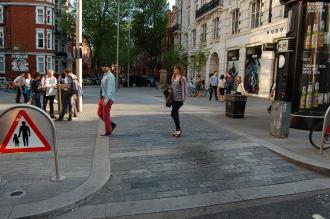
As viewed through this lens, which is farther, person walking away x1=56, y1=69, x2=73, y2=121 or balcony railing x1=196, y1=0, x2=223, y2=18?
balcony railing x1=196, y1=0, x2=223, y2=18

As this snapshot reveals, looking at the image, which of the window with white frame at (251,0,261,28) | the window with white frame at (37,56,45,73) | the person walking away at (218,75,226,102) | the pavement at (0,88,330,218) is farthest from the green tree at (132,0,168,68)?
the pavement at (0,88,330,218)

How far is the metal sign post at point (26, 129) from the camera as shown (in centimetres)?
487

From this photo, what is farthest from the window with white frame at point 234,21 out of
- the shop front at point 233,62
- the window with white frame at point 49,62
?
the window with white frame at point 49,62

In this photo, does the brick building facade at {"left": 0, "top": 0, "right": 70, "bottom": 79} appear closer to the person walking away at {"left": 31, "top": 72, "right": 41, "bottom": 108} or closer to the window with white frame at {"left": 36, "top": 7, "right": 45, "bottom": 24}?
the window with white frame at {"left": 36, "top": 7, "right": 45, "bottom": 24}

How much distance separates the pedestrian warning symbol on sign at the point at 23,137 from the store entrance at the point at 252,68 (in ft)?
65.9

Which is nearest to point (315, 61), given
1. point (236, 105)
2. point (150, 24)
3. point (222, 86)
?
point (236, 105)

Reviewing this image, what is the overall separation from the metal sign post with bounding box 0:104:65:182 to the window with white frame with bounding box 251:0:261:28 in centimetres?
2087

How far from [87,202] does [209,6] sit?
31.6 meters

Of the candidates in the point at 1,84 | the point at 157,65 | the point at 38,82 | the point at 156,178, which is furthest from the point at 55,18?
the point at 156,178

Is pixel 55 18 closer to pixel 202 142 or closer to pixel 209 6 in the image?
pixel 209 6

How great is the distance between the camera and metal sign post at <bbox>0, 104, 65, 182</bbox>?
4.87 meters

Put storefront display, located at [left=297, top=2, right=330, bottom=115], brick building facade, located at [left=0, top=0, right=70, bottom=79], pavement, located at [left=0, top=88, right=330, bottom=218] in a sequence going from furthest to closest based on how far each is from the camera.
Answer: brick building facade, located at [left=0, top=0, right=70, bottom=79]
storefront display, located at [left=297, top=2, right=330, bottom=115]
pavement, located at [left=0, top=88, right=330, bottom=218]

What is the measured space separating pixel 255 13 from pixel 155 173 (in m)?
21.0

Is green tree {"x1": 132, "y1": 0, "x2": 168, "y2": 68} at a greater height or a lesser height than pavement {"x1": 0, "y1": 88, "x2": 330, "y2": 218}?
greater
